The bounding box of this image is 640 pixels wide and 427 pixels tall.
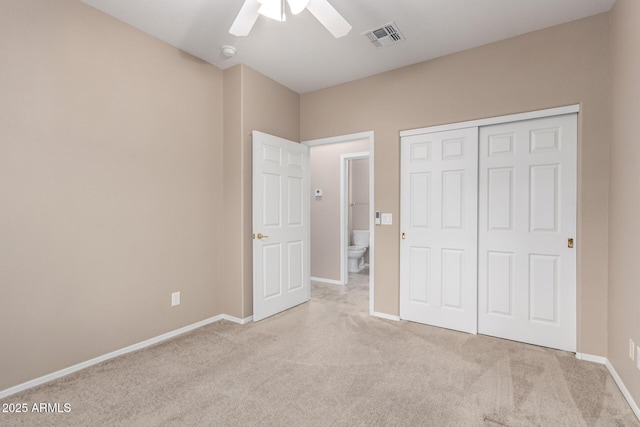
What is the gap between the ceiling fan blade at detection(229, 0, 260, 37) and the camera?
Result: 1.94 meters

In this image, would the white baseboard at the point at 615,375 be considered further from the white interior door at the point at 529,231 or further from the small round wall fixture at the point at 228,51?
the small round wall fixture at the point at 228,51

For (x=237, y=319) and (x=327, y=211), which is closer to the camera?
(x=237, y=319)

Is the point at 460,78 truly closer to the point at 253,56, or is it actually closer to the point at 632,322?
the point at 253,56

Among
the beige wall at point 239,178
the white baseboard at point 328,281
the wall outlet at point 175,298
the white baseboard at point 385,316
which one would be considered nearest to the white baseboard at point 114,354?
the beige wall at point 239,178

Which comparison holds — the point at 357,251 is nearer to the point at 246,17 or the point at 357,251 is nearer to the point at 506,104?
the point at 506,104

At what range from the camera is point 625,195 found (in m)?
2.01

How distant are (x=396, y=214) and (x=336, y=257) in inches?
74.4

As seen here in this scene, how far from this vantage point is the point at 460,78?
2994 millimetres

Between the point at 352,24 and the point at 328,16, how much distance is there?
0.71 m

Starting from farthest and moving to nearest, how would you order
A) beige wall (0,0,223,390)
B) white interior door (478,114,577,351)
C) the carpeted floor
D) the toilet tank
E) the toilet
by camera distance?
the toilet tank < the toilet < white interior door (478,114,577,351) < beige wall (0,0,223,390) < the carpeted floor

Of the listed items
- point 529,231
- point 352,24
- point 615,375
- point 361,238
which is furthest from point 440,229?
point 361,238

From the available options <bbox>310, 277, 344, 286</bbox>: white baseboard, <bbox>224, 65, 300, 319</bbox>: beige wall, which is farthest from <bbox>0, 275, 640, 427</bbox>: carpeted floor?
<bbox>310, 277, 344, 286</bbox>: white baseboard

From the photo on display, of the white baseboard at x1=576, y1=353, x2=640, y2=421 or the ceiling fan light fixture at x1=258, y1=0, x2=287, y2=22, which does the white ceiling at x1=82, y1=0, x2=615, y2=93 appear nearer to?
the ceiling fan light fixture at x1=258, y1=0, x2=287, y2=22

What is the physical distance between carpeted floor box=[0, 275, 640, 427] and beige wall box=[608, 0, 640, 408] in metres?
0.34
